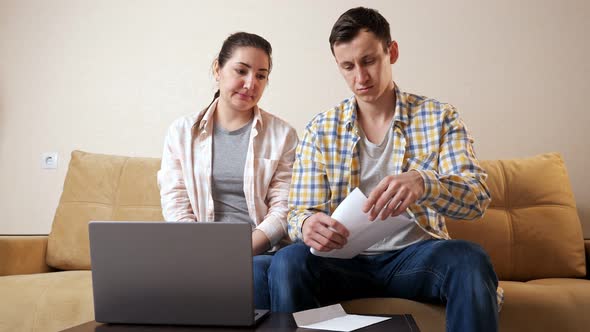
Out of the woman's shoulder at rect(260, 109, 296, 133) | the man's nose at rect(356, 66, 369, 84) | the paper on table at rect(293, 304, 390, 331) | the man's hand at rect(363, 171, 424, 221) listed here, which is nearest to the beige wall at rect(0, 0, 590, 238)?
the woman's shoulder at rect(260, 109, 296, 133)

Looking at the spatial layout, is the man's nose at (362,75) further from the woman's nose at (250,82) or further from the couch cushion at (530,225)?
the couch cushion at (530,225)

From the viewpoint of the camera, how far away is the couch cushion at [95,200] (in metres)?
2.29

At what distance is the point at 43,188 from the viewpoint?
9.51ft

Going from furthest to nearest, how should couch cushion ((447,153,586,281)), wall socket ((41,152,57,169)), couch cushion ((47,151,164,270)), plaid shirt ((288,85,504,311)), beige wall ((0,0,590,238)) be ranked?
wall socket ((41,152,57,169))
beige wall ((0,0,590,238))
couch cushion ((47,151,164,270))
couch cushion ((447,153,586,281))
plaid shirt ((288,85,504,311))

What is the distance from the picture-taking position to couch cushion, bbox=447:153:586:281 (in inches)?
81.6

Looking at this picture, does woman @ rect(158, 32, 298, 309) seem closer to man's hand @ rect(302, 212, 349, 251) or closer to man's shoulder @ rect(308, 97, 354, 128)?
man's shoulder @ rect(308, 97, 354, 128)

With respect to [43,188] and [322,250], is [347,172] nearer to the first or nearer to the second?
[322,250]

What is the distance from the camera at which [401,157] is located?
165 cm

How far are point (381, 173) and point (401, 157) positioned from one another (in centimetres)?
8

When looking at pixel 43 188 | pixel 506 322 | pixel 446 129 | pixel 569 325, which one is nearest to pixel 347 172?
pixel 446 129

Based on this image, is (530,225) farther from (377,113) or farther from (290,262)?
(290,262)

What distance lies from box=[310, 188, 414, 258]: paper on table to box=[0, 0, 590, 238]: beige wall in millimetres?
1247

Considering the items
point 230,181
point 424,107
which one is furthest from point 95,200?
point 424,107

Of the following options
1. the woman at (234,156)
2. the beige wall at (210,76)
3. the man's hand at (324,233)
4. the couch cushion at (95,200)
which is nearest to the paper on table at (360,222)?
the man's hand at (324,233)
